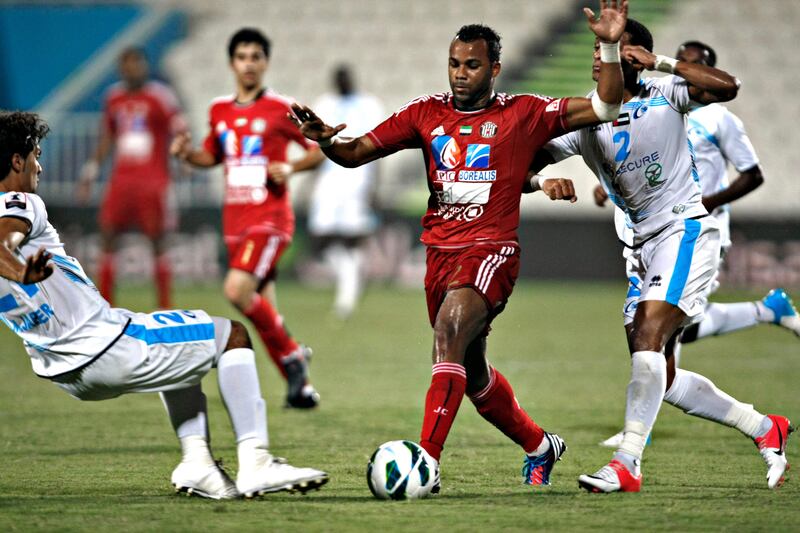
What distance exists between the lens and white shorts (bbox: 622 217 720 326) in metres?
5.55

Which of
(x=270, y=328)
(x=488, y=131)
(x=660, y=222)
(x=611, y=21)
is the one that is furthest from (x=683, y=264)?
(x=270, y=328)

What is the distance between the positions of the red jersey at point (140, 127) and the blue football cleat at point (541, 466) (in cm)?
860

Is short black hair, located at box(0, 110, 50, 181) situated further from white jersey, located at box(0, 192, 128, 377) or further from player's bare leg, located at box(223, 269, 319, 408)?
player's bare leg, located at box(223, 269, 319, 408)

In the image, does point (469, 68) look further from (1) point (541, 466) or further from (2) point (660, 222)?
(1) point (541, 466)

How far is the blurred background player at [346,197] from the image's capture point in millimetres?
15172

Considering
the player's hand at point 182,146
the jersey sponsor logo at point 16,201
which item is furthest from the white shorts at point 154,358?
the player's hand at point 182,146

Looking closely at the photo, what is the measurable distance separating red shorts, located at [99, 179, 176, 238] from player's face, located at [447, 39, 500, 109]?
8.40 m

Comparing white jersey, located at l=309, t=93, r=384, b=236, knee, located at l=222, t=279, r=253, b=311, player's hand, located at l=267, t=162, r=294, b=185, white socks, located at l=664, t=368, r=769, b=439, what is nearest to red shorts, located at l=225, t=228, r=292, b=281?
knee, located at l=222, t=279, r=253, b=311

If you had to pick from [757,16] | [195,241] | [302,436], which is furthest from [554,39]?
[302,436]

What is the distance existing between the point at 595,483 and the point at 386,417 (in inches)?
112

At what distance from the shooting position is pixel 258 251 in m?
8.40

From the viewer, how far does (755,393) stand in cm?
893

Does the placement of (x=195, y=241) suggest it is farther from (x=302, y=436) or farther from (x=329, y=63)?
(x=302, y=436)

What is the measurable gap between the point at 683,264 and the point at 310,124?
1778mm
